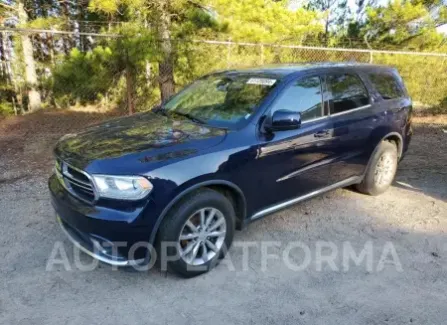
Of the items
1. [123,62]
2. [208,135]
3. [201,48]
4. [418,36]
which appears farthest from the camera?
[418,36]

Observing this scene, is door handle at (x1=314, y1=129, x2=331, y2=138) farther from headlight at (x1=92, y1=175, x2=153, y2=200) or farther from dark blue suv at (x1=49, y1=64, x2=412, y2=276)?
headlight at (x1=92, y1=175, x2=153, y2=200)

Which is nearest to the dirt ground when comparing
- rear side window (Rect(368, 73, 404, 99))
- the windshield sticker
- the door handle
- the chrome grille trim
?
the chrome grille trim

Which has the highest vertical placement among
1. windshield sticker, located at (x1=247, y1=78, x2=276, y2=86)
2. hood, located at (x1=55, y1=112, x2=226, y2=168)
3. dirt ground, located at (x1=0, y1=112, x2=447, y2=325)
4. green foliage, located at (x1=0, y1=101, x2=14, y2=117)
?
windshield sticker, located at (x1=247, y1=78, x2=276, y2=86)

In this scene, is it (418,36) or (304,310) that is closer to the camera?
(304,310)

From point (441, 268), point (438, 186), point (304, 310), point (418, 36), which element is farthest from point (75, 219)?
point (418, 36)

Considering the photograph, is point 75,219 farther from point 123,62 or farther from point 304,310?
point 123,62

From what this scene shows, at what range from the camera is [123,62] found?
7.46m

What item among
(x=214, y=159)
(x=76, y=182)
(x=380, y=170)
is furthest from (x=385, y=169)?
(x=76, y=182)

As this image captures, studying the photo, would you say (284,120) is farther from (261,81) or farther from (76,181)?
(76,181)

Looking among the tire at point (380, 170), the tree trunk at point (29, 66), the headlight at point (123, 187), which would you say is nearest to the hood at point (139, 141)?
the headlight at point (123, 187)

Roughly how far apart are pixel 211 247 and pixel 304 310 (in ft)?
3.01

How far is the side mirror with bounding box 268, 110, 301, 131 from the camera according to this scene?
3234mm

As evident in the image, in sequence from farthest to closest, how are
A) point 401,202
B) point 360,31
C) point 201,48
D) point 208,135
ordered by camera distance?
point 360,31
point 201,48
point 401,202
point 208,135

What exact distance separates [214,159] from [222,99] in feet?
3.43
